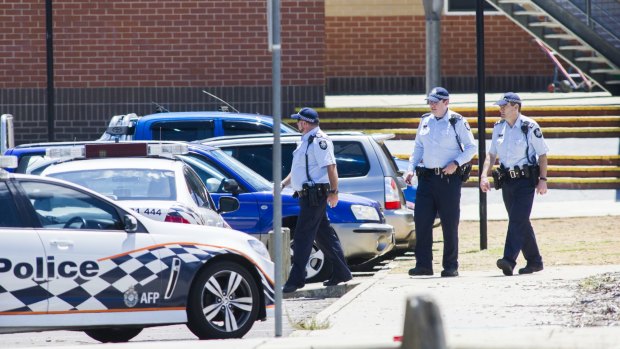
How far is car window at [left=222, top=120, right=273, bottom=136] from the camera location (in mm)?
16000

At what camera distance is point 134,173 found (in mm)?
10898

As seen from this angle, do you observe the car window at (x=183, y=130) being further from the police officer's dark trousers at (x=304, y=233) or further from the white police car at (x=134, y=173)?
the white police car at (x=134, y=173)

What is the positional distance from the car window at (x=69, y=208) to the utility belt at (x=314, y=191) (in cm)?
277

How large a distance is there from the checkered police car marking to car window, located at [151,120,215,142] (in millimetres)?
6191

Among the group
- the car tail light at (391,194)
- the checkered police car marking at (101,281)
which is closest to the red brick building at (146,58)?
the car tail light at (391,194)

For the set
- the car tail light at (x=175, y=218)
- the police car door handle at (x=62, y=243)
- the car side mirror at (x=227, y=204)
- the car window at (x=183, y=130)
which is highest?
the car window at (x=183, y=130)

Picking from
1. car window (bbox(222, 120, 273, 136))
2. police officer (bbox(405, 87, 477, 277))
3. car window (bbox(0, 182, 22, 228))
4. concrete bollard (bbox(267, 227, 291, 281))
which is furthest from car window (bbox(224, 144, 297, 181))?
car window (bbox(0, 182, 22, 228))

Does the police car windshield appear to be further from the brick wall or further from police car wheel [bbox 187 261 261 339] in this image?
the brick wall

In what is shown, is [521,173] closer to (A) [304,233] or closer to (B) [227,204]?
(A) [304,233]

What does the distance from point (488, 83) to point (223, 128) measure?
1301 centimetres

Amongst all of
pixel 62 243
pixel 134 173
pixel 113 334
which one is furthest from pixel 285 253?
pixel 62 243

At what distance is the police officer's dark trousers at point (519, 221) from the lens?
12.4m

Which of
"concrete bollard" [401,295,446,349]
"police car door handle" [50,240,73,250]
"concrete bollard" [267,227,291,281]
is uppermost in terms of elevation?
"police car door handle" [50,240,73,250]

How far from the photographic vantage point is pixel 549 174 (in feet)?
68.8
